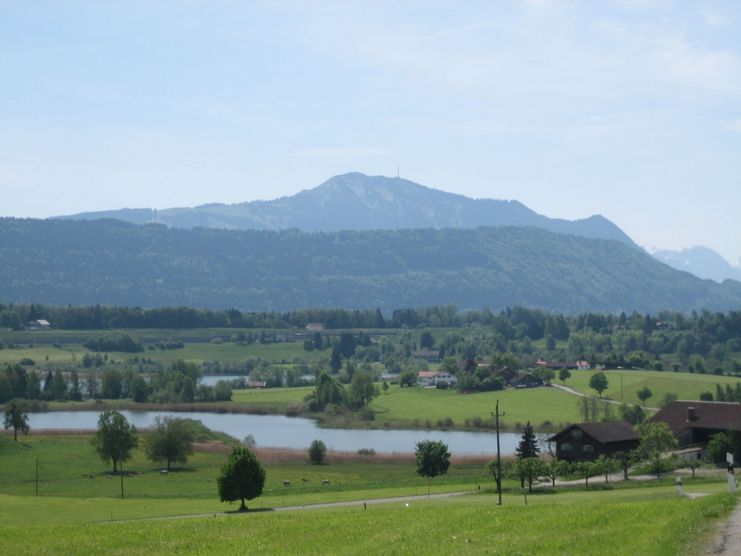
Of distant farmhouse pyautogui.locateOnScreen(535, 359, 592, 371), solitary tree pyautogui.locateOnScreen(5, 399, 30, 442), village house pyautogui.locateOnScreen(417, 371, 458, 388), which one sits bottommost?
solitary tree pyautogui.locateOnScreen(5, 399, 30, 442)

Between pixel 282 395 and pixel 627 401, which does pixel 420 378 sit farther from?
pixel 627 401

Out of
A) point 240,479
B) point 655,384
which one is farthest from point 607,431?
point 655,384

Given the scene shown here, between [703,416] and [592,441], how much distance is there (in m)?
10.0

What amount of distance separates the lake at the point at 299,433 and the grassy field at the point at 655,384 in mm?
27274

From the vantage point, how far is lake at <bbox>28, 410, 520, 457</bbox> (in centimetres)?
10873

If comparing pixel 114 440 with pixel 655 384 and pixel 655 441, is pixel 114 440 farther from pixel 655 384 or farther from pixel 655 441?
pixel 655 384

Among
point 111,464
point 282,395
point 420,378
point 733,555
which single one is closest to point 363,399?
point 282,395

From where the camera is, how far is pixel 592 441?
276 ft

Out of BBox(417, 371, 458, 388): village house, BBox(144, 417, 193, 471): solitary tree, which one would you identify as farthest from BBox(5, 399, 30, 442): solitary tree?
BBox(417, 371, 458, 388): village house

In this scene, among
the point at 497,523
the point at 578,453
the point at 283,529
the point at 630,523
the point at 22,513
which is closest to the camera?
the point at 630,523

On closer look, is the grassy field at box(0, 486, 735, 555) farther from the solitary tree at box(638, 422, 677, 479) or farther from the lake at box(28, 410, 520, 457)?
the lake at box(28, 410, 520, 457)

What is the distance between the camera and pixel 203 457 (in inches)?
3915

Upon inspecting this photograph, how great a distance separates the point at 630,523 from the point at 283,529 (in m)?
11.7

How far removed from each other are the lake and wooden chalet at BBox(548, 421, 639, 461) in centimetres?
1283
